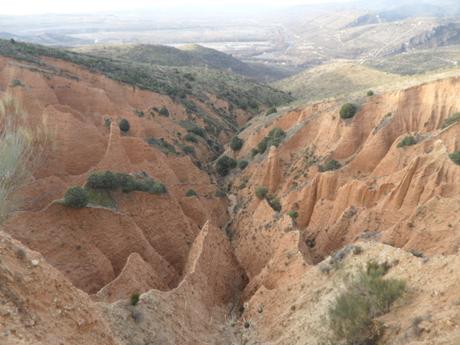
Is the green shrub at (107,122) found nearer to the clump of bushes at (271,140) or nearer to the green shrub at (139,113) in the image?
the green shrub at (139,113)

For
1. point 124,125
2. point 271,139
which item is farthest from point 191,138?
point 271,139

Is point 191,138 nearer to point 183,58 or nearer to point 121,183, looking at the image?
point 121,183

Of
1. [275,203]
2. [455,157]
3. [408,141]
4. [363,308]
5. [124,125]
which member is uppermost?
[455,157]

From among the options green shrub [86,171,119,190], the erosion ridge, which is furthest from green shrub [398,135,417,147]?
green shrub [86,171,119,190]

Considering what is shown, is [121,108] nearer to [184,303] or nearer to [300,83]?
[184,303]

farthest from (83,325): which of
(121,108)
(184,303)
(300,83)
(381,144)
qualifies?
(300,83)

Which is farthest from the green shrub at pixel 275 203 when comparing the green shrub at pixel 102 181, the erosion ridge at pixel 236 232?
the green shrub at pixel 102 181
